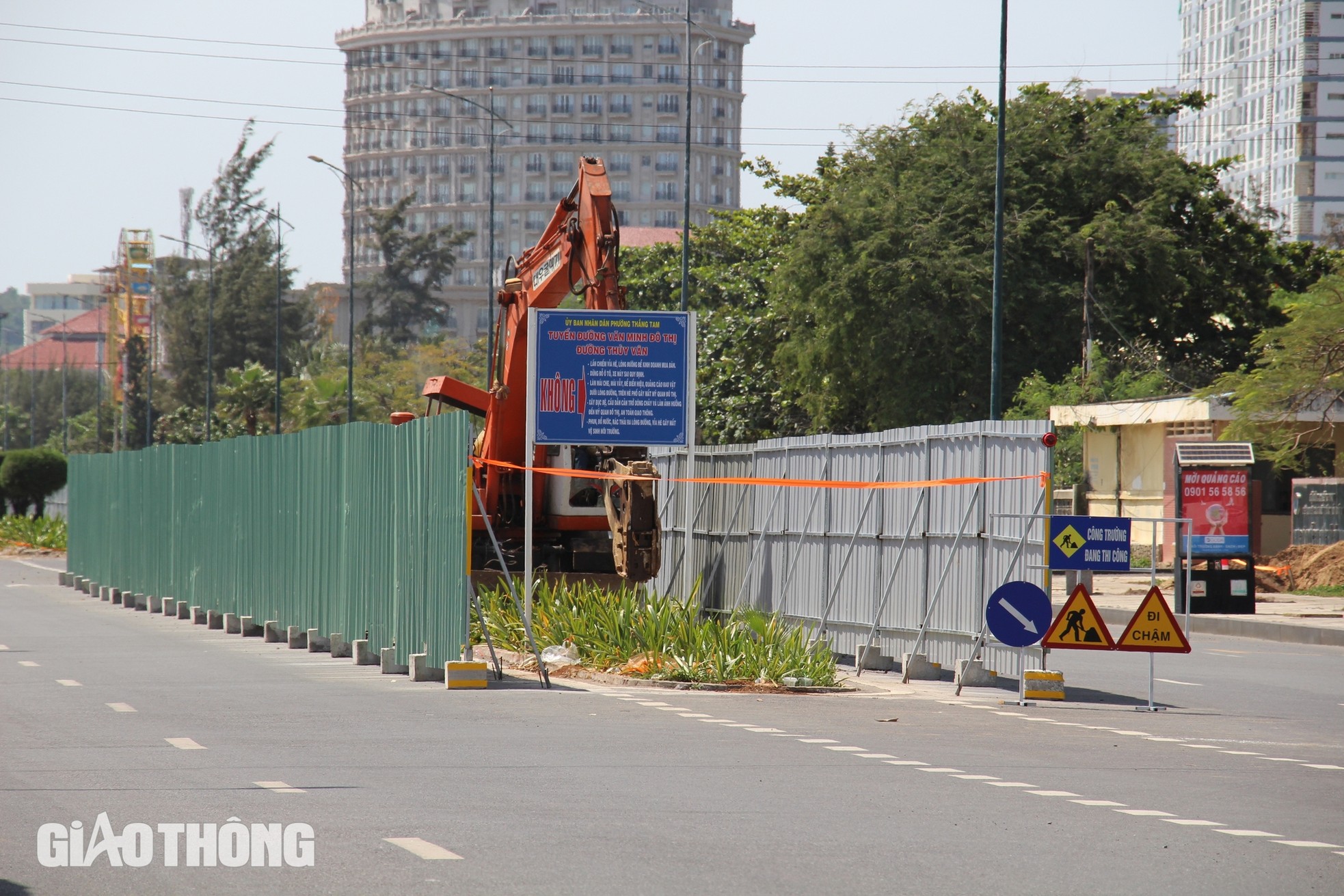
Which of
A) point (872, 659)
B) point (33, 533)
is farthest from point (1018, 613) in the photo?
point (33, 533)

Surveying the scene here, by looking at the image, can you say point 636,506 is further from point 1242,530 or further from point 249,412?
point 249,412

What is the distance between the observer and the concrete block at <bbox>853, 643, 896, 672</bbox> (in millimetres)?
17250

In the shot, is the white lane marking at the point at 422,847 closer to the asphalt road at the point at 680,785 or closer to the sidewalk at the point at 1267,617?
the asphalt road at the point at 680,785

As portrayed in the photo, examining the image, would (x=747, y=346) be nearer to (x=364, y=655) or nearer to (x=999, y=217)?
(x=999, y=217)

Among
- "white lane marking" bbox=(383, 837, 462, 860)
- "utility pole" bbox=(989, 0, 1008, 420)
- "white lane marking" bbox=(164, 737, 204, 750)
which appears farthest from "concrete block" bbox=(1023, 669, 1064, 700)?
"utility pole" bbox=(989, 0, 1008, 420)

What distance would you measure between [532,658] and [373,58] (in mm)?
166581

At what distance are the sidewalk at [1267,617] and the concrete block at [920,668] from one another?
14.7 ft

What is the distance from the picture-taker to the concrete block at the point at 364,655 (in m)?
17.7

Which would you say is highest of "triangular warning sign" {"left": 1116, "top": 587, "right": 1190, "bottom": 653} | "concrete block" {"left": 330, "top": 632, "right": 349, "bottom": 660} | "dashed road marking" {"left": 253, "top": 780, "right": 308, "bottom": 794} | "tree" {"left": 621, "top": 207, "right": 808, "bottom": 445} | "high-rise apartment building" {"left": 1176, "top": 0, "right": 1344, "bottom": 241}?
"high-rise apartment building" {"left": 1176, "top": 0, "right": 1344, "bottom": 241}

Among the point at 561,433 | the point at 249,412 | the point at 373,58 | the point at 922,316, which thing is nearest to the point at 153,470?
the point at 561,433

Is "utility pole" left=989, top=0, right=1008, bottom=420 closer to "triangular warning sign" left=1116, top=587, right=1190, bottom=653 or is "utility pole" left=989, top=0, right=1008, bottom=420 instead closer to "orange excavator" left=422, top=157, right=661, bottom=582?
"orange excavator" left=422, top=157, right=661, bottom=582

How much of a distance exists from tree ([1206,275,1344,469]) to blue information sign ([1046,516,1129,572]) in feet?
63.2

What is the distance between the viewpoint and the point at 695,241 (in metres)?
55.9

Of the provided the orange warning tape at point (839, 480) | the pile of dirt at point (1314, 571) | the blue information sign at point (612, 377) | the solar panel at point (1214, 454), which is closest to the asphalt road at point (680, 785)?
the orange warning tape at point (839, 480)
